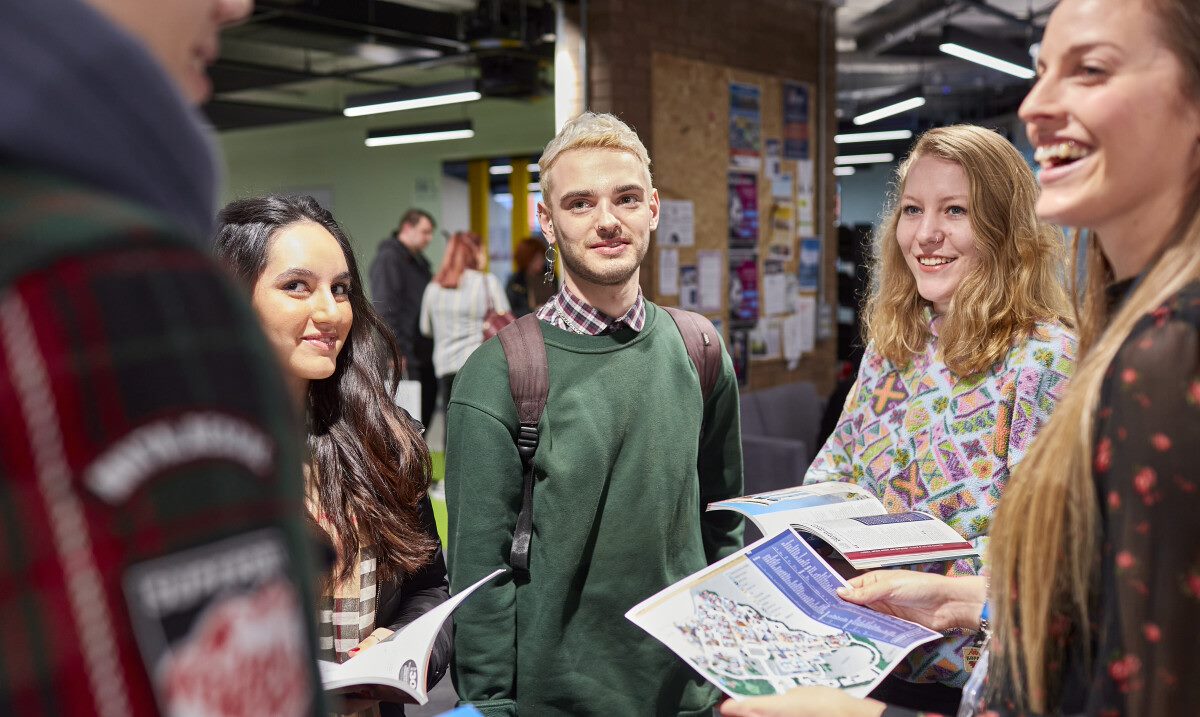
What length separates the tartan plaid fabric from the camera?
16.2 inches

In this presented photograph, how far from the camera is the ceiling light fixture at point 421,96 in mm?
10336

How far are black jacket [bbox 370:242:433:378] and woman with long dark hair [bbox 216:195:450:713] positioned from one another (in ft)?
21.1

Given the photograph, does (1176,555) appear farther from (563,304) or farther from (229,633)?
(563,304)

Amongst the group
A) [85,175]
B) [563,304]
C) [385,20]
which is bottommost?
[563,304]

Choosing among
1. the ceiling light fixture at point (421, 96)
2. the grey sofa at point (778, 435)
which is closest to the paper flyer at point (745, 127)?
the grey sofa at point (778, 435)

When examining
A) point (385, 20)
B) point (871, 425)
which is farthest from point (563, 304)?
point (385, 20)

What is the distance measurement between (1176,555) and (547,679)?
138cm

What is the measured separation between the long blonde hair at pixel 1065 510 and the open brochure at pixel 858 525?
491 mm

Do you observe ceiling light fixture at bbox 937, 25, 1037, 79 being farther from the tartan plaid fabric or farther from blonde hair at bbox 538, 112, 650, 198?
the tartan plaid fabric

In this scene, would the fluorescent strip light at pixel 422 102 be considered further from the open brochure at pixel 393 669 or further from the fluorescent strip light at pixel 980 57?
the open brochure at pixel 393 669

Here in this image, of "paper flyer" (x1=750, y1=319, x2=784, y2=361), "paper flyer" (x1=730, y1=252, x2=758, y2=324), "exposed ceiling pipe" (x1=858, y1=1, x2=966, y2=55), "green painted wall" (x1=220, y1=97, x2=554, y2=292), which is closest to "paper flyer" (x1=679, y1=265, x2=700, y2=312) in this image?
"paper flyer" (x1=730, y1=252, x2=758, y2=324)

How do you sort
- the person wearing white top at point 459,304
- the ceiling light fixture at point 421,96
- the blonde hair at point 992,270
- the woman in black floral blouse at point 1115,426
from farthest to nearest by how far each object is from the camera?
1. the ceiling light fixture at point 421,96
2. the person wearing white top at point 459,304
3. the blonde hair at point 992,270
4. the woman in black floral blouse at point 1115,426

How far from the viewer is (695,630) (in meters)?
1.35

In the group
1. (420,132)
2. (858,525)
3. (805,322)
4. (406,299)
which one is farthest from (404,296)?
(858,525)
